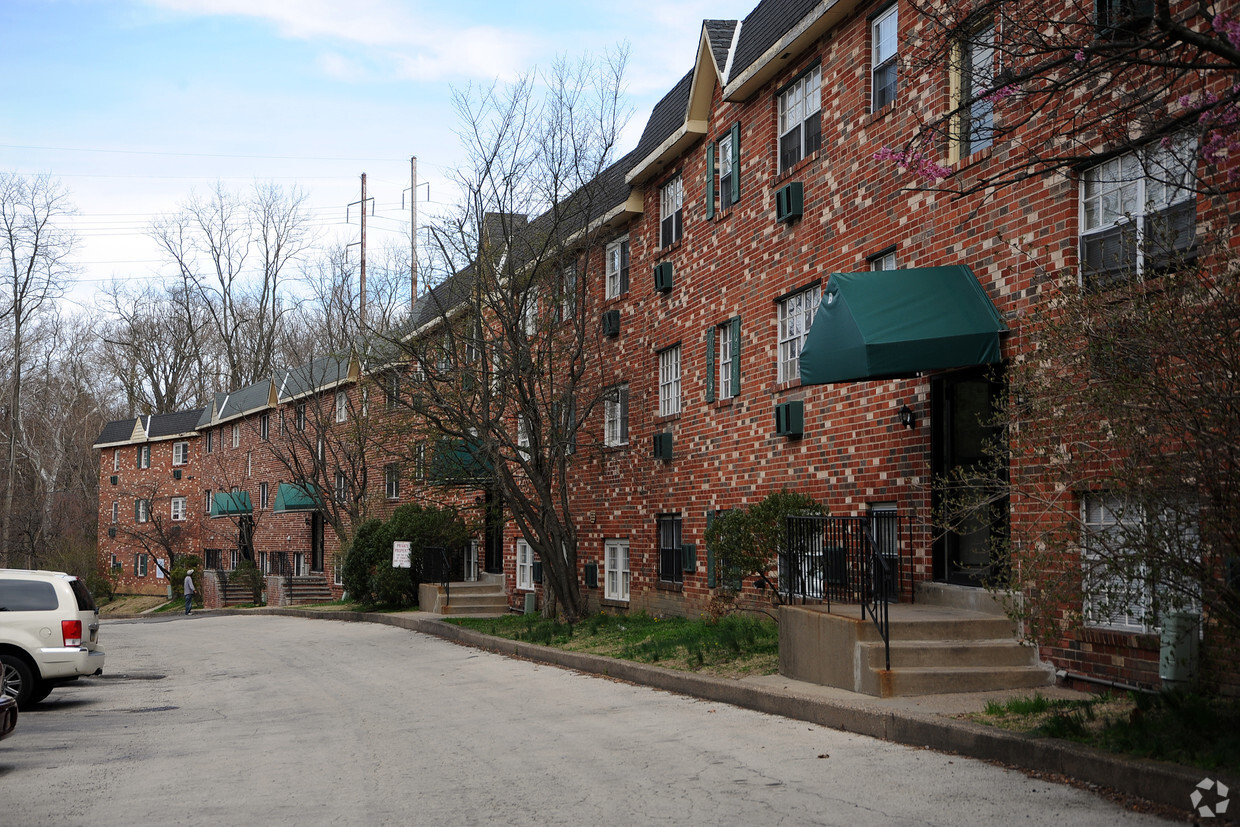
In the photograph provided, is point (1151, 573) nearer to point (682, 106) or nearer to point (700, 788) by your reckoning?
point (700, 788)

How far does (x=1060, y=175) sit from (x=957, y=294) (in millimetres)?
1569

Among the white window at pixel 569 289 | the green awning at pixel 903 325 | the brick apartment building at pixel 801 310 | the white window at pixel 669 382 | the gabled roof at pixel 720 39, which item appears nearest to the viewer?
the green awning at pixel 903 325

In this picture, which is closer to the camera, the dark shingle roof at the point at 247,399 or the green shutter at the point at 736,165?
the green shutter at the point at 736,165

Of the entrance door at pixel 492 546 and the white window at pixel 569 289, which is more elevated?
the white window at pixel 569 289

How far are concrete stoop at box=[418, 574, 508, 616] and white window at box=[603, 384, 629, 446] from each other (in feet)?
22.7

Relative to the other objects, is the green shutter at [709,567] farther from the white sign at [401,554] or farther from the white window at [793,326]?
the white sign at [401,554]

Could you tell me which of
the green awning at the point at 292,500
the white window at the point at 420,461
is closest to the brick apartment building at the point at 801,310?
the white window at the point at 420,461

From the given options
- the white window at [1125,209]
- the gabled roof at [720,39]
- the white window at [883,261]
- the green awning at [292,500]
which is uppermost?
the gabled roof at [720,39]

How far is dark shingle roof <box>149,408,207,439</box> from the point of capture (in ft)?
189

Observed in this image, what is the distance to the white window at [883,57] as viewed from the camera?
45.9 ft

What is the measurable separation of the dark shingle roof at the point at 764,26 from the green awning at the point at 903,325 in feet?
17.7

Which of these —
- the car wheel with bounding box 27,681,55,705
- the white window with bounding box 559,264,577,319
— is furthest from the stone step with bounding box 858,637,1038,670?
the white window with bounding box 559,264,577,319

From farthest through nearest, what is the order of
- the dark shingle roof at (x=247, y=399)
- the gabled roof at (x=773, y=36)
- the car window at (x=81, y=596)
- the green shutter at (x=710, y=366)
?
1. the dark shingle roof at (x=247, y=399)
2. the green shutter at (x=710, y=366)
3. the gabled roof at (x=773, y=36)
4. the car window at (x=81, y=596)

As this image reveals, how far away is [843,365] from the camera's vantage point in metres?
11.5
